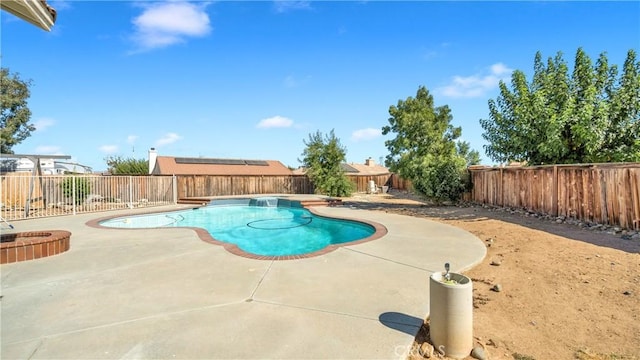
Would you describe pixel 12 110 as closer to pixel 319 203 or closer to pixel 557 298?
pixel 319 203

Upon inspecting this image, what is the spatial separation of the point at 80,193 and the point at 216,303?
51.0 ft

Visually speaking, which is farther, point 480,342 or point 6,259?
point 6,259


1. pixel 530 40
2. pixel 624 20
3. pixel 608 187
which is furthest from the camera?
pixel 530 40

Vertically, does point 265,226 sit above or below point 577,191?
below

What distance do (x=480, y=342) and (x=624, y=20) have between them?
11.0 metres

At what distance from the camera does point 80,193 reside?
48.6 ft

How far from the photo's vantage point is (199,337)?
2.83m

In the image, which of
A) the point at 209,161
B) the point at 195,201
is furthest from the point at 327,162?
the point at 209,161

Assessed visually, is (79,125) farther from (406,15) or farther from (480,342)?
(480,342)

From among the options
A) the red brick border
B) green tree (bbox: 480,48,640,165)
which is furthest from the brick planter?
green tree (bbox: 480,48,640,165)

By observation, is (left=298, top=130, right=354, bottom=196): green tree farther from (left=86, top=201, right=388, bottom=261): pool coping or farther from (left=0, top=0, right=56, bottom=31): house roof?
→ (left=0, top=0, right=56, bottom=31): house roof

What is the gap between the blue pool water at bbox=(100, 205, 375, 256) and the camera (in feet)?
28.0

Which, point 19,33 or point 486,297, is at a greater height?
point 19,33

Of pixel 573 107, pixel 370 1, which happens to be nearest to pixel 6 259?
pixel 370 1
